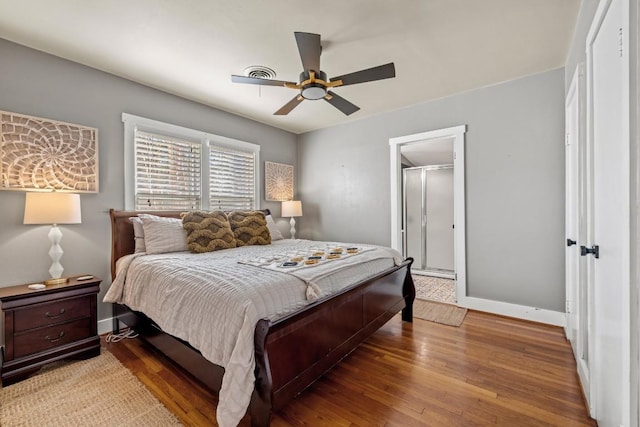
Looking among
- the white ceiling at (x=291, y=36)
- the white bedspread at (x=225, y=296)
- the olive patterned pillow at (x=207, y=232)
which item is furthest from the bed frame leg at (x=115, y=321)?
the white ceiling at (x=291, y=36)

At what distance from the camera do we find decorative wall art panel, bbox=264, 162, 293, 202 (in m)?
4.68

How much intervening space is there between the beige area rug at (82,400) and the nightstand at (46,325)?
115mm

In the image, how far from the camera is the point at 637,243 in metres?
0.95

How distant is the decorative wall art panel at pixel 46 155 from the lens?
235 cm

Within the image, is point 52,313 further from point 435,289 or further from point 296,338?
point 435,289

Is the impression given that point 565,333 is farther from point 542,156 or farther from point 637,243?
point 637,243

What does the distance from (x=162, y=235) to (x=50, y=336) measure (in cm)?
111

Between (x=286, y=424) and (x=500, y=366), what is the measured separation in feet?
5.52

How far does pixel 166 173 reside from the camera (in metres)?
3.43

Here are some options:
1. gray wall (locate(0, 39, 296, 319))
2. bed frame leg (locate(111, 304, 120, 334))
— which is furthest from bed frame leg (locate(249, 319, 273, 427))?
gray wall (locate(0, 39, 296, 319))

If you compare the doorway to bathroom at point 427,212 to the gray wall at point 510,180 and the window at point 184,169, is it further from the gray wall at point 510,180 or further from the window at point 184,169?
the window at point 184,169

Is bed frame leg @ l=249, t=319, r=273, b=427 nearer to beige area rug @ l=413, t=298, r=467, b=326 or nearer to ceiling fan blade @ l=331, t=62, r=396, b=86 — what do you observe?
ceiling fan blade @ l=331, t=62, r=396, b=86

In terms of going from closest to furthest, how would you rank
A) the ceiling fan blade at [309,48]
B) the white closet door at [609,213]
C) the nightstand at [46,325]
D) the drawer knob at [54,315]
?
the white closet door at [609,213] → the ceiling fan blade at [309,48] → the nightstand at [46,325] → the drawer knob at [54,315]

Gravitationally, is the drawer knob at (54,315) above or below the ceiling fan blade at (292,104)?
below
